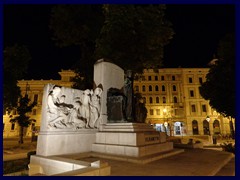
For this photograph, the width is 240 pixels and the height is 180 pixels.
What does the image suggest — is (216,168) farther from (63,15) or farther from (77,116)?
(63,15)

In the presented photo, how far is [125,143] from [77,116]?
8.73 ft

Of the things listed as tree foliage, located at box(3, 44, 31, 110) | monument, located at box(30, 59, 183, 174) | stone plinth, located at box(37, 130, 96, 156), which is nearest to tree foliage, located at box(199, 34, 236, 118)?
monument, located at box(30, 59, 183, 174)

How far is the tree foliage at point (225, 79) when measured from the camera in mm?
14703

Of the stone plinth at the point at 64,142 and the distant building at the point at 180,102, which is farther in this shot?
the distant building at the point at 180,102

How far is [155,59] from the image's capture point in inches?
672

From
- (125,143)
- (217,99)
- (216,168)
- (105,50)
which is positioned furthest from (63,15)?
(216,168)

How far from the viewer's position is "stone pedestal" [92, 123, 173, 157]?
815 cm

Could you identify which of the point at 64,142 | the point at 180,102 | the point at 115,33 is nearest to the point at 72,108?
the point at 64,142

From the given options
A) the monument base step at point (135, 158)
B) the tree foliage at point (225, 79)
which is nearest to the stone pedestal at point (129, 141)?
the monument base step at point (135, 158)

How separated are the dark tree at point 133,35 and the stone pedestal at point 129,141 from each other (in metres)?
7.18

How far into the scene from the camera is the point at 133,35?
1552 centimetres

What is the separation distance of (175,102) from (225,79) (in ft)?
132

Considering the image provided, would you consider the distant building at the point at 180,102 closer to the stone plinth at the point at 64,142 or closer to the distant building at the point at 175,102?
the distant building at the point at 175,102

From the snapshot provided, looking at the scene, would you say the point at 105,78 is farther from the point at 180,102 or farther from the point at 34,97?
the point at 34,97
